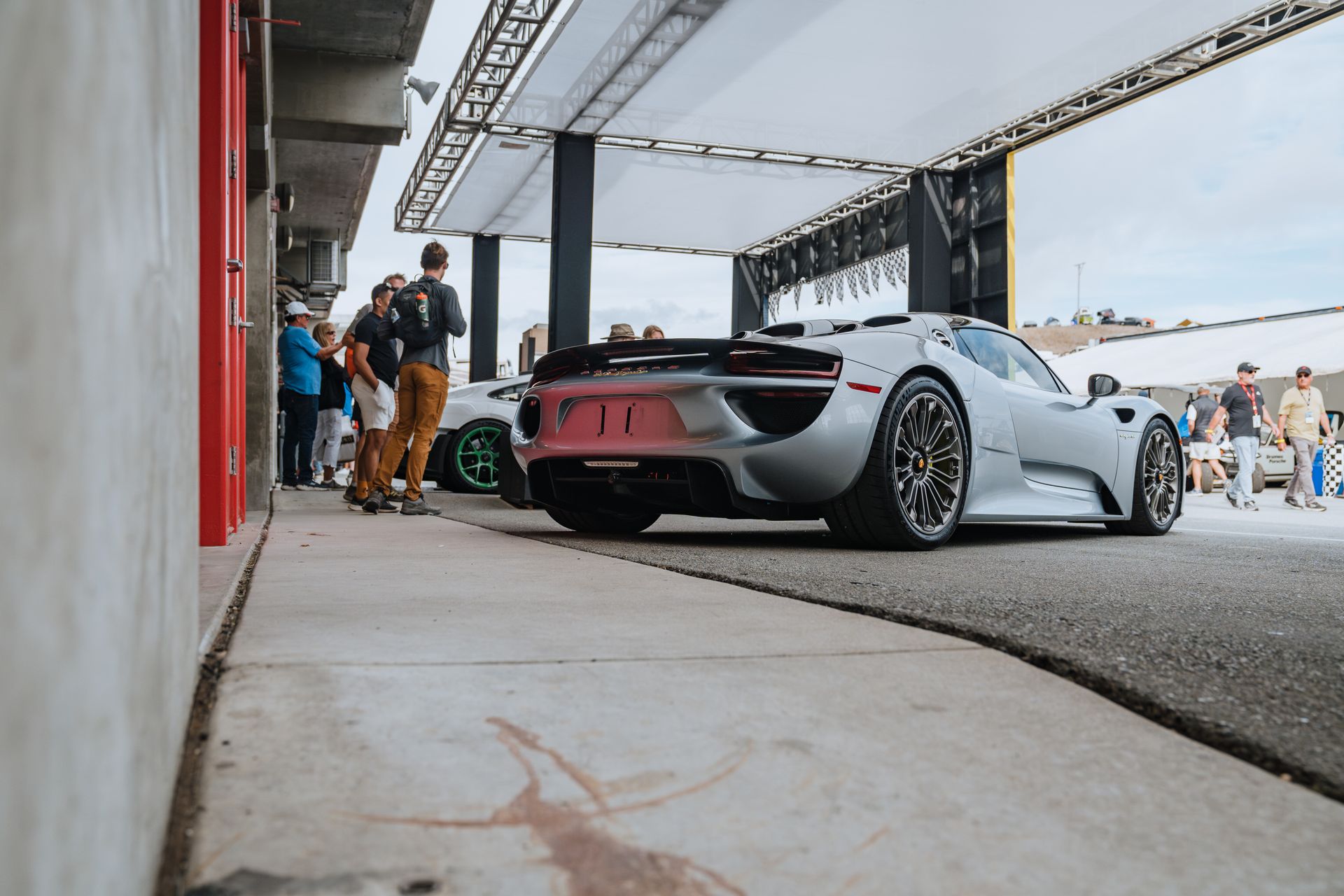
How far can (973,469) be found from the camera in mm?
5055

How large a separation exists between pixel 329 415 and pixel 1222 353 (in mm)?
15872

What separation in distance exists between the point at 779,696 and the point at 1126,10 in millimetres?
10762

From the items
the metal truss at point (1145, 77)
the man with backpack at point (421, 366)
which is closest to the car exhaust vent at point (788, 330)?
the man with backpack at point (421, 366)

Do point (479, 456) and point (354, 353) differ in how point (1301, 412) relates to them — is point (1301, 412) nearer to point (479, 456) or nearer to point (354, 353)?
point (479, 456)

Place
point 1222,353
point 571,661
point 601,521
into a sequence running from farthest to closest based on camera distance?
1. point 1222,353
2. point 601,521
3. point 571,661

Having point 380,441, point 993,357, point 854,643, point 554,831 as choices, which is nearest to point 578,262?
point 380,441

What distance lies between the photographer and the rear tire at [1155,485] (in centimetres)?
638

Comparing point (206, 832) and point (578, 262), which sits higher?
point (578, 262)

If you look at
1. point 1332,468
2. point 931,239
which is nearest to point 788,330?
point 931,239

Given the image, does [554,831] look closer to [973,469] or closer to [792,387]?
[792,387]

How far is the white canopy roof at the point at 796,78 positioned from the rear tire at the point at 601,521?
6.53 metres

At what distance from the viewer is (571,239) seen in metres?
14.9

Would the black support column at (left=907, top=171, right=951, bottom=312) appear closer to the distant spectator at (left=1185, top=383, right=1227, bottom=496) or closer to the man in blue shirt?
the distant spectator at (left=1185, top=383, right=1227, bottom=496)

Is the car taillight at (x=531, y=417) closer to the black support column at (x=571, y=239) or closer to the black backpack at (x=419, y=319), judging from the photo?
the black backpack at (x=419, y=319)
